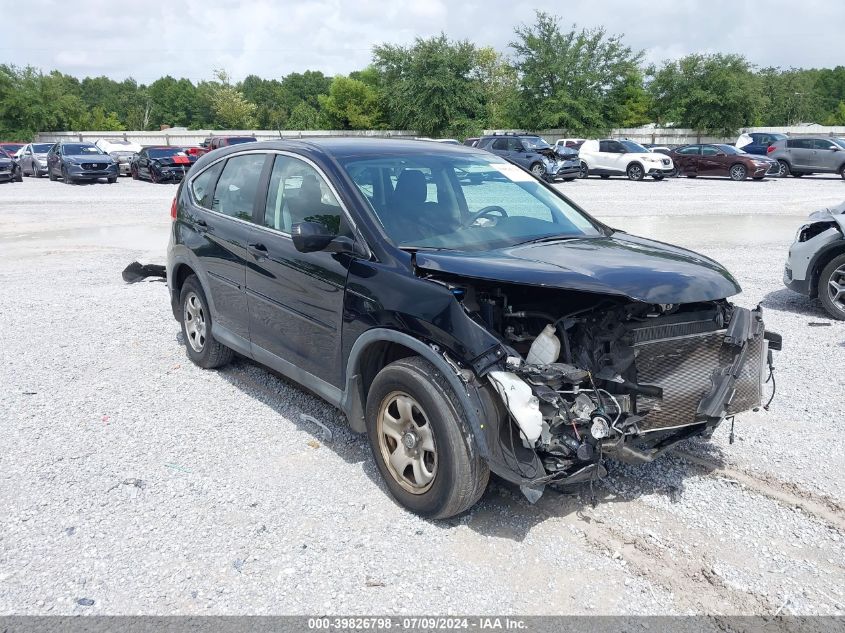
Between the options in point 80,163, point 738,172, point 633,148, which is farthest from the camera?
point 633,148

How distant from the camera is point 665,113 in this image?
55.3 meters

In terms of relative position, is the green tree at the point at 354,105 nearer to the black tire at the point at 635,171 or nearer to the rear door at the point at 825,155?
the black tire at the point at 635,171

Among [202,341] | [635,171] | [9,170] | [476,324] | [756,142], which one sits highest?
[756,142]

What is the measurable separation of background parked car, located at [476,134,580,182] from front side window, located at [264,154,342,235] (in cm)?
2534

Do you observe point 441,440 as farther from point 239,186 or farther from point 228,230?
point 239,186

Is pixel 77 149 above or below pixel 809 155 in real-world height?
below

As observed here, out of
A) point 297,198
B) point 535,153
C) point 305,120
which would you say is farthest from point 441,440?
point 305,120

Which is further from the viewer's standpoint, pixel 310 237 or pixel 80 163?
pixel 80 163

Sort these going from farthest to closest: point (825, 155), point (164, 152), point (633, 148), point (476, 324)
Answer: point (633, 148) < point (164, 152) < point (825, 155) < point (476, 324)

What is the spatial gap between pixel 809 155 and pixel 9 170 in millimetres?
33758

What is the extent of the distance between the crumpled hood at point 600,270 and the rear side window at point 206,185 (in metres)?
2.68

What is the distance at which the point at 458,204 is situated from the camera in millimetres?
4617

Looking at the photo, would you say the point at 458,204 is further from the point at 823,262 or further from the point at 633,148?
the point at 633,148

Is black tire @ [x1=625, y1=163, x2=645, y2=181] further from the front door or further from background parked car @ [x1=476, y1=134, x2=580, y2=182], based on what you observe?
the front door
